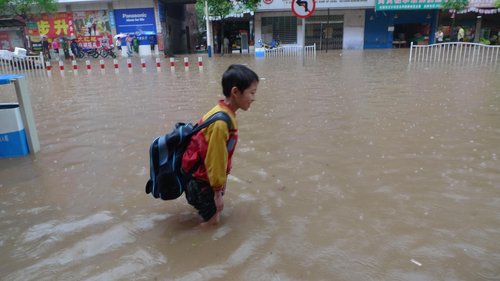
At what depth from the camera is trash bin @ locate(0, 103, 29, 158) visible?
15.7ft

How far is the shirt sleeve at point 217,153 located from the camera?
2.65 m

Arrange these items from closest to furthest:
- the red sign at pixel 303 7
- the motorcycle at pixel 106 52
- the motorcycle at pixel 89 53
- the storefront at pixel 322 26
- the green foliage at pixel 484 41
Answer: the red sign at pixel 303 7 → the green foliage at pixel 484 41 → the motorcycle at pixel 106 52 → the motorcycle at pixel 89 53 → the storefront at pixel 322 26

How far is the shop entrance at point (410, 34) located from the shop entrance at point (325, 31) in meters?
4.57

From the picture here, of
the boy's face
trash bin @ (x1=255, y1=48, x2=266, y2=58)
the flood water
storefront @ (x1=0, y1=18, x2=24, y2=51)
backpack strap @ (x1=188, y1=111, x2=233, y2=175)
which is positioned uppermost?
storefront @ (x1=0, y1=18, x2=24, y2=51)

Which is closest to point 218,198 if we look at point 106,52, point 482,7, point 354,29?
point 106,52

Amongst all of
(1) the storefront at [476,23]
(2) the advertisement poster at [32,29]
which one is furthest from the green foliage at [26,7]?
(1) the storefront at [476,23]

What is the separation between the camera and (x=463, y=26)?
3156cm

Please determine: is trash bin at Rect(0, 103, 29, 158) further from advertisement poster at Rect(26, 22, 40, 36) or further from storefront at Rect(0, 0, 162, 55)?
advertisement poster at Rect(26, 22, 40, 36)

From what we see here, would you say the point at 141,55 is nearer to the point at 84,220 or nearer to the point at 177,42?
the point at 177,42

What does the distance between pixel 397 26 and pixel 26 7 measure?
28.0m

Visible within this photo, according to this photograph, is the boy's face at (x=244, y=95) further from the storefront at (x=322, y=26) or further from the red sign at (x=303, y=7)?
the storefront at (x=322, y=26)

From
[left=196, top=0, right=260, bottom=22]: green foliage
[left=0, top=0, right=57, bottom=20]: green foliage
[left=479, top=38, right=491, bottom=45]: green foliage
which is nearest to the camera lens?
[left=196, top=0, right=260, bottom=22]: green foliage

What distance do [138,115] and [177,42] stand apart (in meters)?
30.7

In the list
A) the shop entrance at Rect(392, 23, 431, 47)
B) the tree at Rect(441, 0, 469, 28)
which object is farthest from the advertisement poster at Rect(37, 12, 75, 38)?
the tree at Rect(441, 0, 469, 28)
